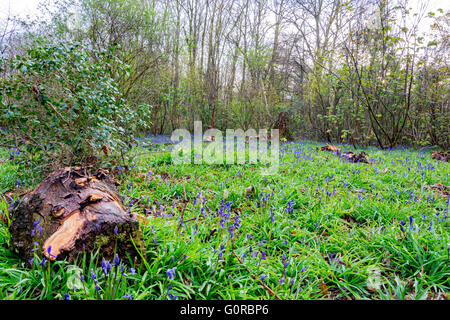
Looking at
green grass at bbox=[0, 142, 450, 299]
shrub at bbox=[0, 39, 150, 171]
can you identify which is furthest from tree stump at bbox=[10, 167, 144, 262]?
shrub at bbox=[0, 39, 150, 171]

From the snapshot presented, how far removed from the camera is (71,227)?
1.42 m

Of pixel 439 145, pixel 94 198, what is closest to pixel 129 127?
pixel 94 198

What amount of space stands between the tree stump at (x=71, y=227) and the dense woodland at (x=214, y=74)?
145cm

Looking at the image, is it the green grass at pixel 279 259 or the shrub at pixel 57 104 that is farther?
the shrub at pixel 57 104

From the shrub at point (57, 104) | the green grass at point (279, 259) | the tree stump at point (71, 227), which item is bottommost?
the green grass at point (279, 259)

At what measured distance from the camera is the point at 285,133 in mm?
13734

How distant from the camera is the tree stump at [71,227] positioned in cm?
137

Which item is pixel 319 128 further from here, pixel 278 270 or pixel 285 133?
pixel 278 270

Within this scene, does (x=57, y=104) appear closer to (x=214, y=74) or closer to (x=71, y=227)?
(x=71, y=227)

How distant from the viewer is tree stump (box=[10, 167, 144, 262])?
1.37 metres

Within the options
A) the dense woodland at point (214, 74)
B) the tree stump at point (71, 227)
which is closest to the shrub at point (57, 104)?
the dense woodland at point (214, 74)

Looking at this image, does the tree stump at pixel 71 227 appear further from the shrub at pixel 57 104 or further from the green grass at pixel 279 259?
the shrub at pixel 57 104

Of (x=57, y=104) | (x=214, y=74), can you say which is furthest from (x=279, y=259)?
(x=214, y=74)

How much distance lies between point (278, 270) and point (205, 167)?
11.3 feet
